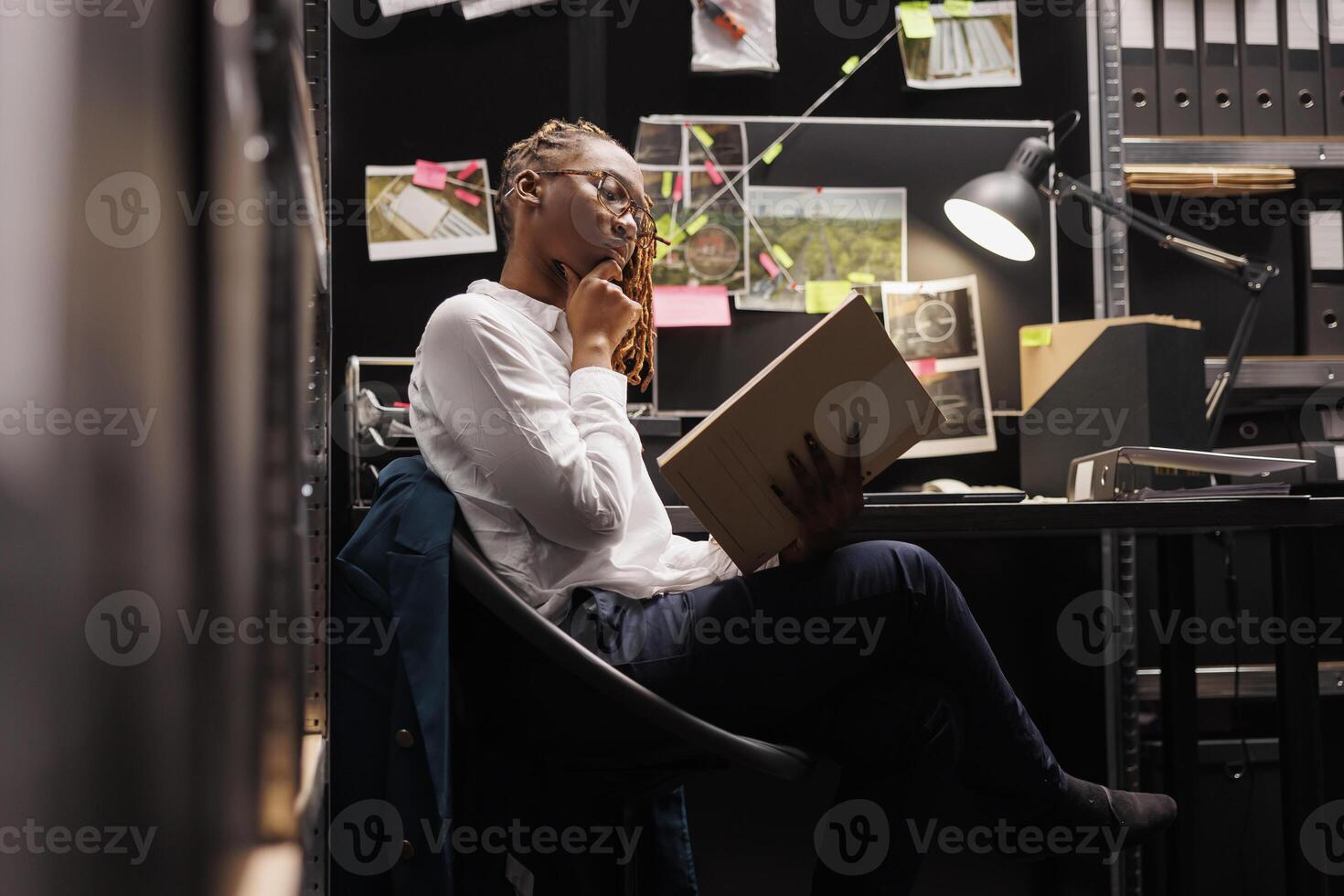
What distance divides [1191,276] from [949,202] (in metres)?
0.64

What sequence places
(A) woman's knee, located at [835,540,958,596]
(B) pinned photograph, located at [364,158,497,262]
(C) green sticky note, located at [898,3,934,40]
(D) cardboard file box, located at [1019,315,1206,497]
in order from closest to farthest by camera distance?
(A) woman's knee, located at [835,540,958,596], (D) cardboard file box, located at [1019,315,1206,497], (B) pinned photograph, located at [364,158,497,262], (C) green sticky note, located at [898,3,934,40]

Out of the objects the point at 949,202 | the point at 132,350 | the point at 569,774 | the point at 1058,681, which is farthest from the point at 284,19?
the point at 1058,681

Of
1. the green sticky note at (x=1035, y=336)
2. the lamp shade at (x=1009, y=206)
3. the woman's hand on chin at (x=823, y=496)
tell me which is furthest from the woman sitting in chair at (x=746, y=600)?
the green sticky note at (x=1035, y=336)

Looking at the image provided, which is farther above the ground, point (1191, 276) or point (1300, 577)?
point (1191, 276)

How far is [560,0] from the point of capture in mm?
2123

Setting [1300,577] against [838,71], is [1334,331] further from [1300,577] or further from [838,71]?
[838,71]

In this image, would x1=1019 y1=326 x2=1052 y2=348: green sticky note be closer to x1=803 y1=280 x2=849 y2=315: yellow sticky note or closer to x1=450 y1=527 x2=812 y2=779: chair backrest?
x1=803 y1=280 x2=849 y2=315: yellow sticky note

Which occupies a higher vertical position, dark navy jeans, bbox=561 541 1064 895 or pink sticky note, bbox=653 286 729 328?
pink sticky note, bbox=653 286 729 328

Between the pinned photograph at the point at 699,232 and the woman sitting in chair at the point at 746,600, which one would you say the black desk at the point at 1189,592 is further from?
the pinned photograph at the point at 699,232

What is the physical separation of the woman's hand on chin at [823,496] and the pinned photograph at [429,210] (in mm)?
1114

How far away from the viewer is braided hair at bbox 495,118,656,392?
1381 millimetres

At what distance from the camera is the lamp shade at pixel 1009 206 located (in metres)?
1.85

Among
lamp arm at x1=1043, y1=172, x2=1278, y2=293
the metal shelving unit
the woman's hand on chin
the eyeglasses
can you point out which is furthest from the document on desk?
the metal shelving unit

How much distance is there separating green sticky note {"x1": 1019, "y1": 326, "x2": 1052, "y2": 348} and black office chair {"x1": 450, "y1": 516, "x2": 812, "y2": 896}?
1.22m
